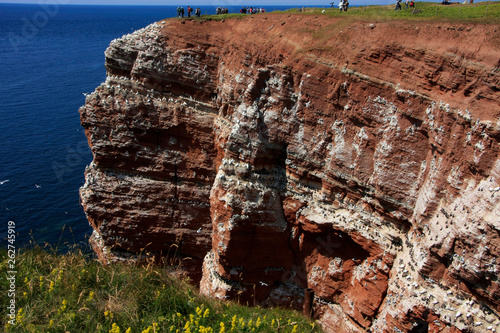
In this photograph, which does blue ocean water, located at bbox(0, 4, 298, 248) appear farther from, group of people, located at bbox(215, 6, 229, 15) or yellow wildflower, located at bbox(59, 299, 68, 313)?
yellow wildflower, located at bbox(59, 299, 68, 313)

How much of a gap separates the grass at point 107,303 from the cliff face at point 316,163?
6258 millimetres

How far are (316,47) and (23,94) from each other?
54151 millimetres

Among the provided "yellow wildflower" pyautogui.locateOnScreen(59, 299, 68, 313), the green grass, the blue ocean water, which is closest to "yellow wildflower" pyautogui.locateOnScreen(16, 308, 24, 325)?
"yellow wildflower" pyautogui.locateOnScreen(59, 299, 68, 313)

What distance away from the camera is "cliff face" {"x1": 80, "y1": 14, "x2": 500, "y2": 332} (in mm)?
12922

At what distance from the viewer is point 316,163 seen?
58.3 ft

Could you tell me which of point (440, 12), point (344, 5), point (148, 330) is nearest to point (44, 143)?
point (344, 5)

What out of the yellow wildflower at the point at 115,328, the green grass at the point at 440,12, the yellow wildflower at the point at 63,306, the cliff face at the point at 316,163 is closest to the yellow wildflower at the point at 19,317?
the yellow wildflower at the point at 63,306

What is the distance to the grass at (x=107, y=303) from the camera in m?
8.05

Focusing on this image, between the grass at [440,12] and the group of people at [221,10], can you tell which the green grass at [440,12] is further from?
the group of people at [221,10]

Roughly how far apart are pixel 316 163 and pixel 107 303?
37.5 feet

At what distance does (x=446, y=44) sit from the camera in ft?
46.3

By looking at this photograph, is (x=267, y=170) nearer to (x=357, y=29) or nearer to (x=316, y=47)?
(x=316, y=47)

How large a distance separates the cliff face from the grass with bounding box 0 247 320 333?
6258mm

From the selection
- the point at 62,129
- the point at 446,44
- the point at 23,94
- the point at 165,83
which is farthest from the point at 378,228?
the point at 23,94
